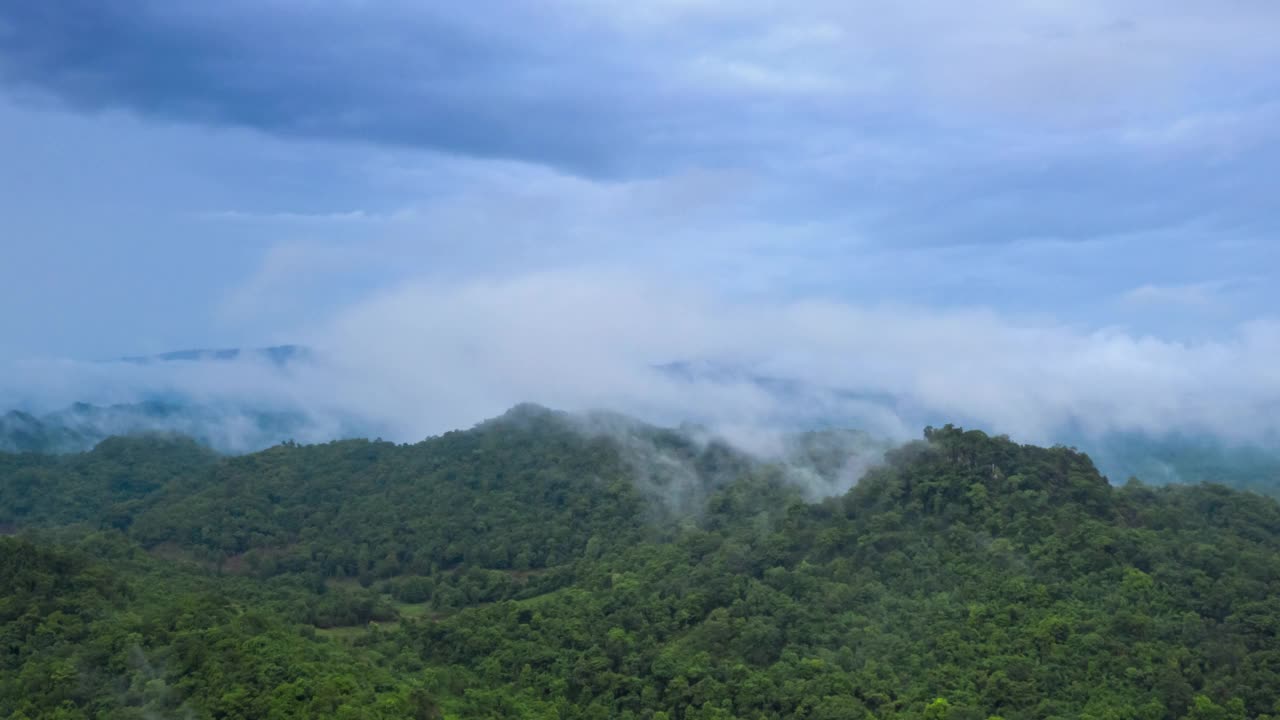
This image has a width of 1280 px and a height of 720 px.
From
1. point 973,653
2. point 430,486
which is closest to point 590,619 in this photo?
point 973,653

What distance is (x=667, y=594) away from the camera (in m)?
38.7

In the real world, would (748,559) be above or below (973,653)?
above

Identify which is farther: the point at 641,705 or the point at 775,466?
the point at 775,466

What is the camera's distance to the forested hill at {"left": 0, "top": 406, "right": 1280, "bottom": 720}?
29.0 metres

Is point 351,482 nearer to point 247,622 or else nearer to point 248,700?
point 247,622

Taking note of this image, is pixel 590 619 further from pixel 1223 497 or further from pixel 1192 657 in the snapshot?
pixel 1223 497

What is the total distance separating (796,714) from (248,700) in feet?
44.5

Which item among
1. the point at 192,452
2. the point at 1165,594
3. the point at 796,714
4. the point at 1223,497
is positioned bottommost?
the point at 796,714

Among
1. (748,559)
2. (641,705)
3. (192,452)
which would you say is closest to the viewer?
(641,705)

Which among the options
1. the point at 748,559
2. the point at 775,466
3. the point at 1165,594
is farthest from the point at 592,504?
the point at 1165,594

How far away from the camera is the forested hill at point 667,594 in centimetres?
2897

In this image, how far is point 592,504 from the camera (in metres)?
51.5

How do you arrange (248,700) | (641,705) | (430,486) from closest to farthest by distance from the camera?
1. (248,700)
2. (641,705)
3. (430,486)

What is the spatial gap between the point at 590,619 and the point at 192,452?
A: 37.2 m
